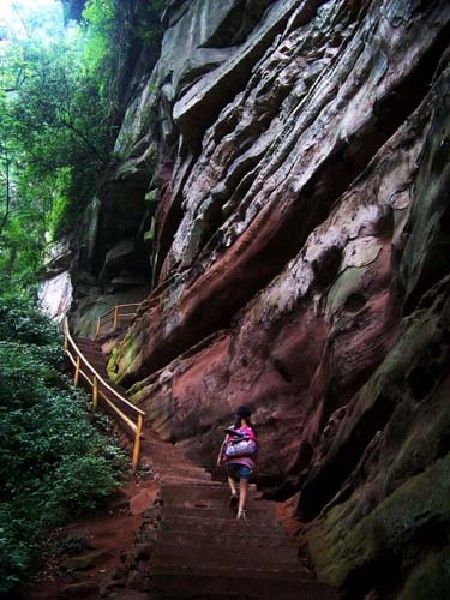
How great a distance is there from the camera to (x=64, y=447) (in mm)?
8812

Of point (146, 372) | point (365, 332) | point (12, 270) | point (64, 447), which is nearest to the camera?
point (365, 332)

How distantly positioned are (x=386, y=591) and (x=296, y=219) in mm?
6796

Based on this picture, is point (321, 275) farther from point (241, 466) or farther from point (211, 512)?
point (211, 512)

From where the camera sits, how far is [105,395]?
13.3 metres

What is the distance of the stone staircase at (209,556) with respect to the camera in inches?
165

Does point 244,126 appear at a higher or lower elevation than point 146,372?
higher

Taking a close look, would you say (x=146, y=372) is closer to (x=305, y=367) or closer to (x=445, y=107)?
(x=305, y=367)

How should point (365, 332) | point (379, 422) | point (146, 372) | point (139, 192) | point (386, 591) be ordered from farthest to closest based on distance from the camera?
point (139, 192) → point (146, 372) → point (365, 332) → point (379, 422) → point (386, 591)

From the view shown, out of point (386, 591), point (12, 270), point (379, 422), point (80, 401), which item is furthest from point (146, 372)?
point (12, 270)

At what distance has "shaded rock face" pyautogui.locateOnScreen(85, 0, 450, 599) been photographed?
4.25 meters

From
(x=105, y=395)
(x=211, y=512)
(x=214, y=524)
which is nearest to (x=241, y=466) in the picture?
(x=211, y=512)

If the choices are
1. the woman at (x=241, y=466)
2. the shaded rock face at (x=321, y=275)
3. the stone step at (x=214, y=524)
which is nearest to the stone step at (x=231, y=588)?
the shaded rock face at (x=321, y=275)

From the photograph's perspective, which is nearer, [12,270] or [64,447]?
[64,447]

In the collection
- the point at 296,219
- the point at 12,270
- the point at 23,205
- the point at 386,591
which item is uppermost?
A: the point at 23,205
